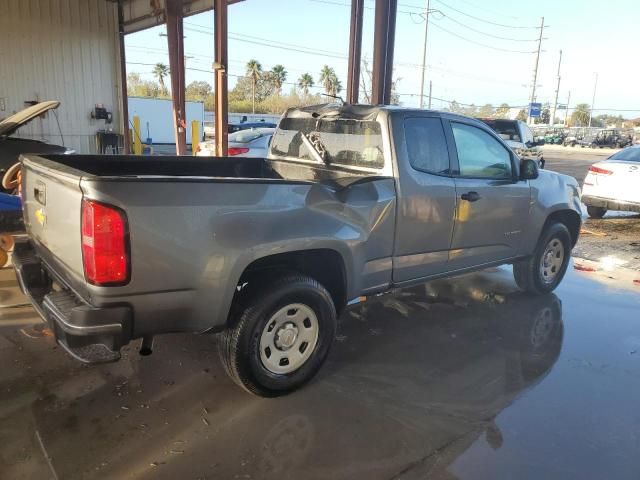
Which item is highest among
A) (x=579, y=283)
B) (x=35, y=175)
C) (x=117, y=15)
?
(x=117, y=15)

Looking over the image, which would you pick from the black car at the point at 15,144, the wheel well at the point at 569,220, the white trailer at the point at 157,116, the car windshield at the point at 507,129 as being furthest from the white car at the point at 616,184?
the white trailer at the point at 157,116

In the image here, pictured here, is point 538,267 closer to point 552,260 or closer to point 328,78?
point 552,260

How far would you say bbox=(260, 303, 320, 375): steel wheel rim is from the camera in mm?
3396

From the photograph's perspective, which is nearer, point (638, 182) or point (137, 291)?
point (137, 291)

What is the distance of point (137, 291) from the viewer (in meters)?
2.75

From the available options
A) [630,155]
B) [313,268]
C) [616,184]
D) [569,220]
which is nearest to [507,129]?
[630,155]

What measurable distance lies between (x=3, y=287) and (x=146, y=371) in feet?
8.38

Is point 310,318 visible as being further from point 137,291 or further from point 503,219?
point 503,219

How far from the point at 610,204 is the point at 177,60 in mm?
9646

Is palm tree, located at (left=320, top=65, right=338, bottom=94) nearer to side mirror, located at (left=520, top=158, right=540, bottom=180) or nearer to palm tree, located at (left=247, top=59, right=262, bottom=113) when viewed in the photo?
palm tree, located at (left=247, top=59, right=262, bottom=113)

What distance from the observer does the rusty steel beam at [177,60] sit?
11.7 metres

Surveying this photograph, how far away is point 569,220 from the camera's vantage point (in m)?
6.01

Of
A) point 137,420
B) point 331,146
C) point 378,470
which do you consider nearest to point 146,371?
point 137,420

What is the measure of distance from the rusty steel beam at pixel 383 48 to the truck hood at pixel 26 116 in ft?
17.5
